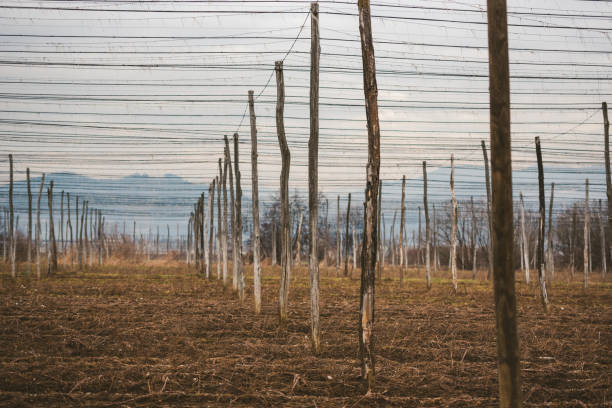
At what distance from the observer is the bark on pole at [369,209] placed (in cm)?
686

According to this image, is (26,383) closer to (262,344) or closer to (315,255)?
→ (262,344)

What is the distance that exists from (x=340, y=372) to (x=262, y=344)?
7.07 ft

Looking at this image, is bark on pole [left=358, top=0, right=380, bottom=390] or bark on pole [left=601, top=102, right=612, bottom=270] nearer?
bark on pole [left=358, top=0, right=380, bottom=390]

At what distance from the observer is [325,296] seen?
63.1 ft

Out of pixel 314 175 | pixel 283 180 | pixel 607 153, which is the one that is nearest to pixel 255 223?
pixel 283 180

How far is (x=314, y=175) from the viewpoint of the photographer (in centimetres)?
Result: 955

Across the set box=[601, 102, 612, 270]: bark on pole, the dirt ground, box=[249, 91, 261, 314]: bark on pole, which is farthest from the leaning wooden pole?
box=[601, 102, 612, 270]: bark on pole

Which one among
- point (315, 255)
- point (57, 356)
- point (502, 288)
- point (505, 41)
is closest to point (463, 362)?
point (315, 255)

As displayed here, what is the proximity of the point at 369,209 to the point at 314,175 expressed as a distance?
2.64 m

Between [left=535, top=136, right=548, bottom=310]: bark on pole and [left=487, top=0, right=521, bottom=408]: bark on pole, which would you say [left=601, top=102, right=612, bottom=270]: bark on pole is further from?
[left=487, top=0, right=521, bottom=408]: bark on pole

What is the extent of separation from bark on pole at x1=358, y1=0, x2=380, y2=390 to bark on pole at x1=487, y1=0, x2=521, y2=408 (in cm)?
251

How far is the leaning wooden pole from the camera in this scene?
9.01 meters


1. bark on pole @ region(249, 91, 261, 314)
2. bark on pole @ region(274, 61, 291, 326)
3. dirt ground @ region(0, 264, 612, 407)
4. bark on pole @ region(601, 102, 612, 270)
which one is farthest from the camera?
bark on pole @ region(601, 102, 612, 270)

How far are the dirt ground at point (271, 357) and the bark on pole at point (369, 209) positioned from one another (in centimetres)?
47
